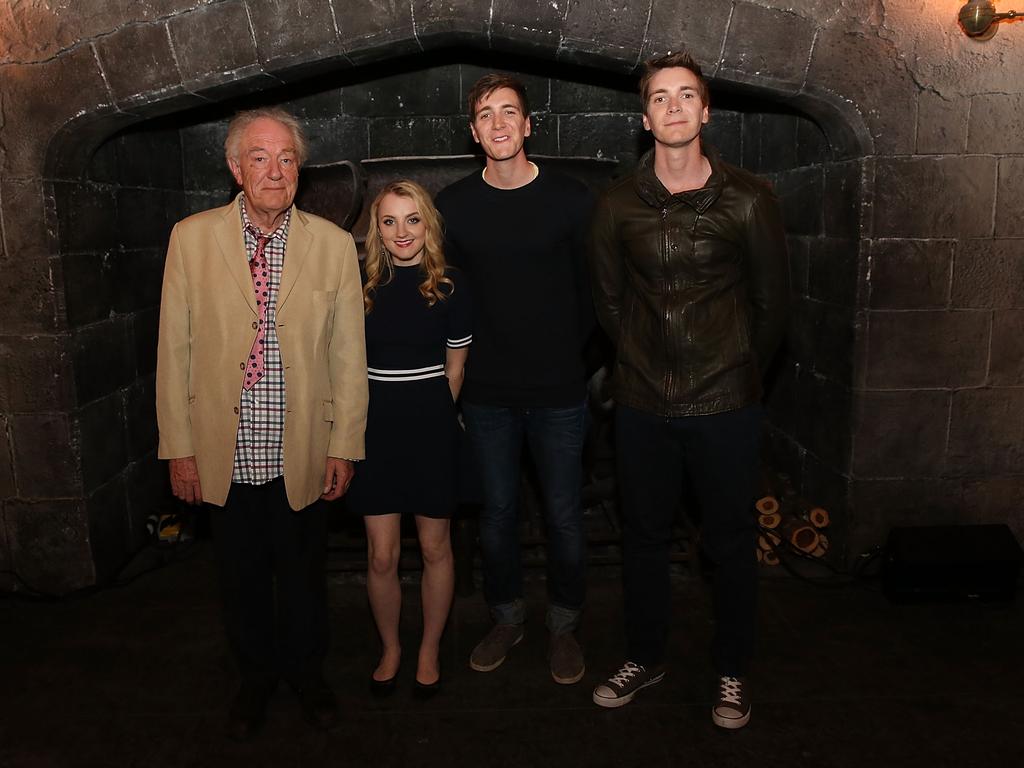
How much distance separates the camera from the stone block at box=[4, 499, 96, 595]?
3.90 meters

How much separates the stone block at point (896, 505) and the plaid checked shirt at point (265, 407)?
256 centimetres

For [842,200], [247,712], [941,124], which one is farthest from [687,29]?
[247,712]

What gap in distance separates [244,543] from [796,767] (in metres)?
1.79

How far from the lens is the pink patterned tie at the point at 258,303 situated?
2.67 metres

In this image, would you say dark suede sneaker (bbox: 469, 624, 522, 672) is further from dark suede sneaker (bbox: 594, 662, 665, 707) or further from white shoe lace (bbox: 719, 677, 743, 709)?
white shoe lace (bbox: 719, 677, 743, 709)

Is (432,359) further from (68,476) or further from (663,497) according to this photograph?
(68,476)

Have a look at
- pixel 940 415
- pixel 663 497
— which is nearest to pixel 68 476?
pixel 663 497

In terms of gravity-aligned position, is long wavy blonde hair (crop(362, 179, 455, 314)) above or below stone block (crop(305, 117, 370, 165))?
below

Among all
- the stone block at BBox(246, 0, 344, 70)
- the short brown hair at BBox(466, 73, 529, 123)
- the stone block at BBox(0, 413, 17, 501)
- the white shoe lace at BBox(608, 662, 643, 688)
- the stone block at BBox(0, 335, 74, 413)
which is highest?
the stone block at BBox(246, 0, 344, 70)

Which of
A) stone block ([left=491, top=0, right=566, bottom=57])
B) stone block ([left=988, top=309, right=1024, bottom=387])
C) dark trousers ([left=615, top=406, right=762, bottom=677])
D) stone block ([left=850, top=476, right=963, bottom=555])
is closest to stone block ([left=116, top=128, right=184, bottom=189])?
stone block ([left=491, top=0, right=566, bottom=57])

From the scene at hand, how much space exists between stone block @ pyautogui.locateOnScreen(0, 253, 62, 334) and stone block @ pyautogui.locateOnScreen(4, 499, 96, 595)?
754 mm

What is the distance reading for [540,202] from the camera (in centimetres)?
299

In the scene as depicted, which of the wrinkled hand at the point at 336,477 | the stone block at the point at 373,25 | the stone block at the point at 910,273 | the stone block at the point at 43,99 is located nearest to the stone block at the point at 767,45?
the stone block at the point at 910,273

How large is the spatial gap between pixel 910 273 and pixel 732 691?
1.95 metres
